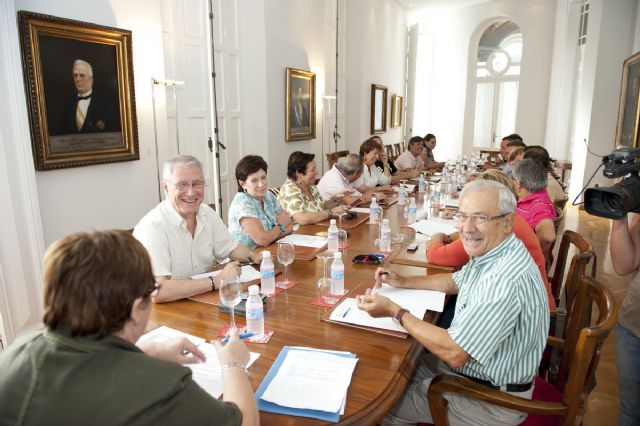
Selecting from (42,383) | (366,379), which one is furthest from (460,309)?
(42,383)

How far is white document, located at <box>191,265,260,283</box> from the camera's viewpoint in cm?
195

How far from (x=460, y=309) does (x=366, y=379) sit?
0.48 metres

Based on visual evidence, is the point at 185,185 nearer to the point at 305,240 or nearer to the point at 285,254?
the point at 285,254

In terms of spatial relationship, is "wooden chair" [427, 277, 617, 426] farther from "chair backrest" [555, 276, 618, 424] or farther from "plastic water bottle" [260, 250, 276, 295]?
"plastic water bottle" [260, 250, 276, 295]

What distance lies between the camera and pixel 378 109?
9.31 meters

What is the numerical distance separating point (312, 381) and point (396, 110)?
1016 cm

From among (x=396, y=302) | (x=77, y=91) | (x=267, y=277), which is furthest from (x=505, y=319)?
(x=77, y=91)

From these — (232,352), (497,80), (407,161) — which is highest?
(497,80)

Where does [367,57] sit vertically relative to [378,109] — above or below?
above

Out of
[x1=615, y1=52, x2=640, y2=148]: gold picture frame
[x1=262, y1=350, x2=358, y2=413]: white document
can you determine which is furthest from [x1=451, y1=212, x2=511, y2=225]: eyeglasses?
[x1=615, y1=52, x2=640, y2=148]: gold picture frame

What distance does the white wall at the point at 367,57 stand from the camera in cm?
805

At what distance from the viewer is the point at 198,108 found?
187 inches

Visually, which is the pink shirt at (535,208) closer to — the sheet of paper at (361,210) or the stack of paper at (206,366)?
the sheet of paper at (361,210)

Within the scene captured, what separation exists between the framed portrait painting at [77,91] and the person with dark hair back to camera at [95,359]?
99.9 inches
